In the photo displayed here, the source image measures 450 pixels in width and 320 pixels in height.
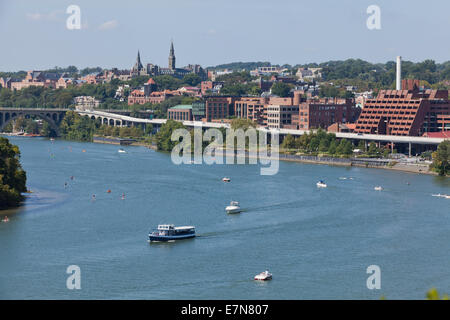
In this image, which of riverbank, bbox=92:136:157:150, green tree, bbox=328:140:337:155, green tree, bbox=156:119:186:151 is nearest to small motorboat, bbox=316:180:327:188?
green tree, bbox=328:140:337:155

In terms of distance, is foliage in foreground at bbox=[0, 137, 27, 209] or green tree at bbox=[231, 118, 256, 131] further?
green tree at bbox=[231, 118, 256, 131]

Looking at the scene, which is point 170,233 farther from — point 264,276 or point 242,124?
point 242,124

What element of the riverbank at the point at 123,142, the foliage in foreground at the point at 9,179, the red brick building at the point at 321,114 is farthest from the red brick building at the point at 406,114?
the foliage in foreground at the point at 9,179

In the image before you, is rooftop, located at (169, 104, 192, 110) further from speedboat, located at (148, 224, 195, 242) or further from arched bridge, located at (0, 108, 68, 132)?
speedboat, located at (148, 224, 195, 242)

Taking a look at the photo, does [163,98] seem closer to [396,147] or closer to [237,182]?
[396,147]

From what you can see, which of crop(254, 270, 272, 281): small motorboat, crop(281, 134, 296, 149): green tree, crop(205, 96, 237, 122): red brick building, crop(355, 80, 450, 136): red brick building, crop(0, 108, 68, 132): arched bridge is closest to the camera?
crop(254, 270, 272, 281): small motorboat

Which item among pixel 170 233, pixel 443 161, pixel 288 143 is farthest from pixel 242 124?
pixel 170 233

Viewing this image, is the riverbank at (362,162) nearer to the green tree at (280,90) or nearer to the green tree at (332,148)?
the green tree at (332,148)
